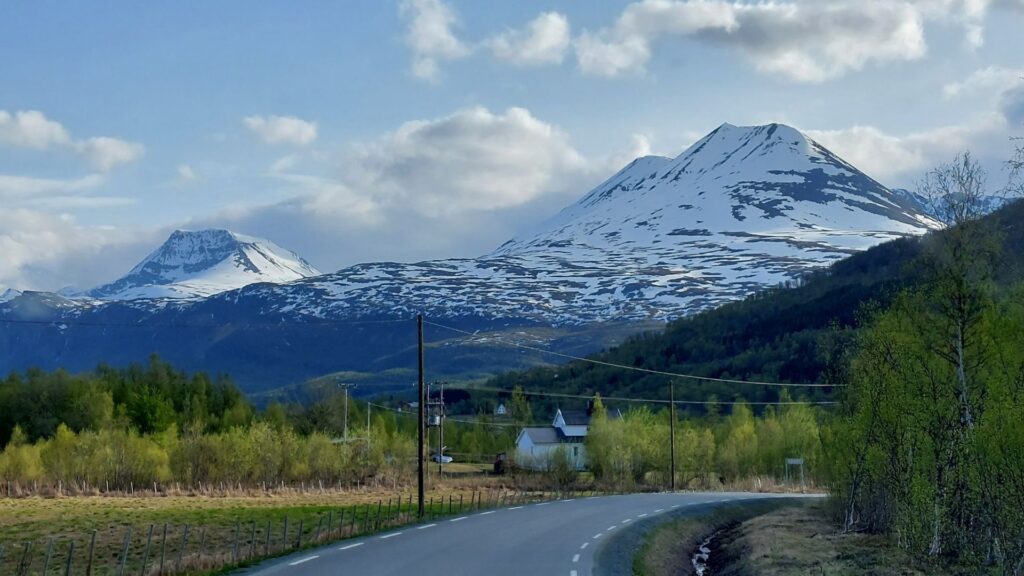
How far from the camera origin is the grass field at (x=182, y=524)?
34.3 m

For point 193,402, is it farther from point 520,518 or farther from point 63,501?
point 520,518

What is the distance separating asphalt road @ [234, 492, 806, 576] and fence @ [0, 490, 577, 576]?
1.24 meters

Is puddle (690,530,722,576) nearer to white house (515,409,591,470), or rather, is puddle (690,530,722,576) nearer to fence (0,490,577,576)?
fence (0,490,577,576)

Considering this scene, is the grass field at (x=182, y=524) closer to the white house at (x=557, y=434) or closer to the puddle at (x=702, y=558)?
the puddle at (x=702, y=558)

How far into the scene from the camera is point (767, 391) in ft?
510

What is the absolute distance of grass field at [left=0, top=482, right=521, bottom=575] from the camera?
34.3 m

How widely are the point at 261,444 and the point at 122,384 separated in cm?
2861

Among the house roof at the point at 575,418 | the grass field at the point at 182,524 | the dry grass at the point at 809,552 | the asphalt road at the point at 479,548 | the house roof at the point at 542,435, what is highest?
the house roof at the point at 575,418

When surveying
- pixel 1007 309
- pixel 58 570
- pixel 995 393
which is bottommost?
pixel 58 570

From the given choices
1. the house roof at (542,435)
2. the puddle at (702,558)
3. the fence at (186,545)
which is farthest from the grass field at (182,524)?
the house roof at (542,435)

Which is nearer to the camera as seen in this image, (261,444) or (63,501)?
(63,501)

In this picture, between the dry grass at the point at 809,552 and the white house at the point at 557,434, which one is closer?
the dry grass at the point at 809,552

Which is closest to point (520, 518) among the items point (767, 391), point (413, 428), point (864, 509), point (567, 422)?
point (864, 509)

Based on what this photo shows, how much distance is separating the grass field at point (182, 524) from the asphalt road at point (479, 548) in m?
1.88
